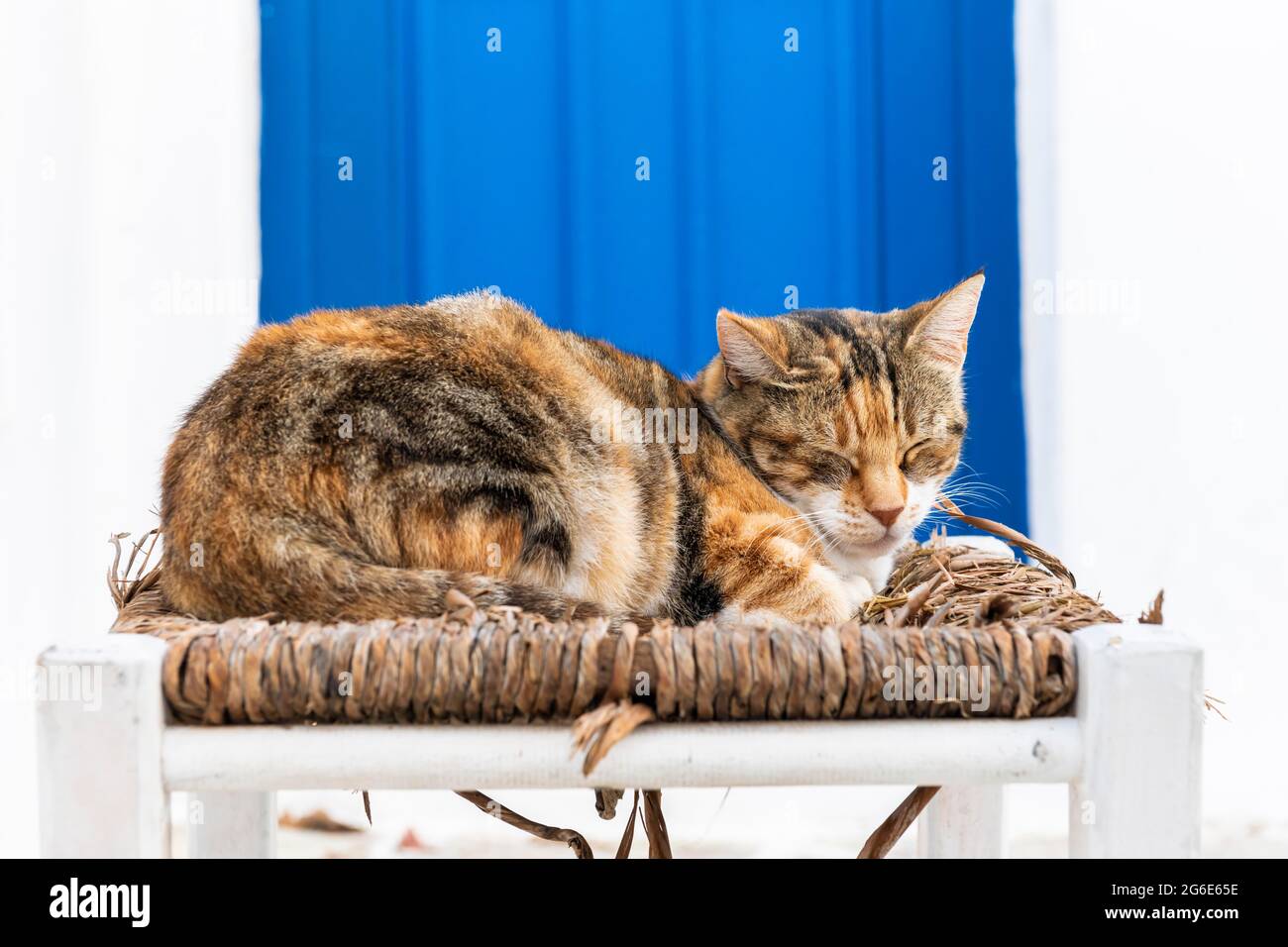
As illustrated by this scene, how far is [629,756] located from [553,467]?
35 cm

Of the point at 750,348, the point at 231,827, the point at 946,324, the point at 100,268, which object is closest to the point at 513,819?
the point at 231,827

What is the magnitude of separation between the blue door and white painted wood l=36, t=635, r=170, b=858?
53.9 inches

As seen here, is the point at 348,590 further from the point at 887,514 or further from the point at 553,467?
the point at 887,514

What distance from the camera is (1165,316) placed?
79.0 inches

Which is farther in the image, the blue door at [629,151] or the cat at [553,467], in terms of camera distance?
the blue door at [629,151]

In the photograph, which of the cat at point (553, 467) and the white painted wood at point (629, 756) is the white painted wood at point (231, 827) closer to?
the cat at point (553, 467)

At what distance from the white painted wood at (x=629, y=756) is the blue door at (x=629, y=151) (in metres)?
1.34

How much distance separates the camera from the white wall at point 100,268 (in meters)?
1.70

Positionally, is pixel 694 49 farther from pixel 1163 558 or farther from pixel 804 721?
pixel 804 721

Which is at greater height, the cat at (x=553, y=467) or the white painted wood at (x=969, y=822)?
the cat at (x=553, y=467)

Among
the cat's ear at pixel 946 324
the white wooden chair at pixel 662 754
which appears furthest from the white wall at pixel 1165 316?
the white wooden chair at pixel 662 754
